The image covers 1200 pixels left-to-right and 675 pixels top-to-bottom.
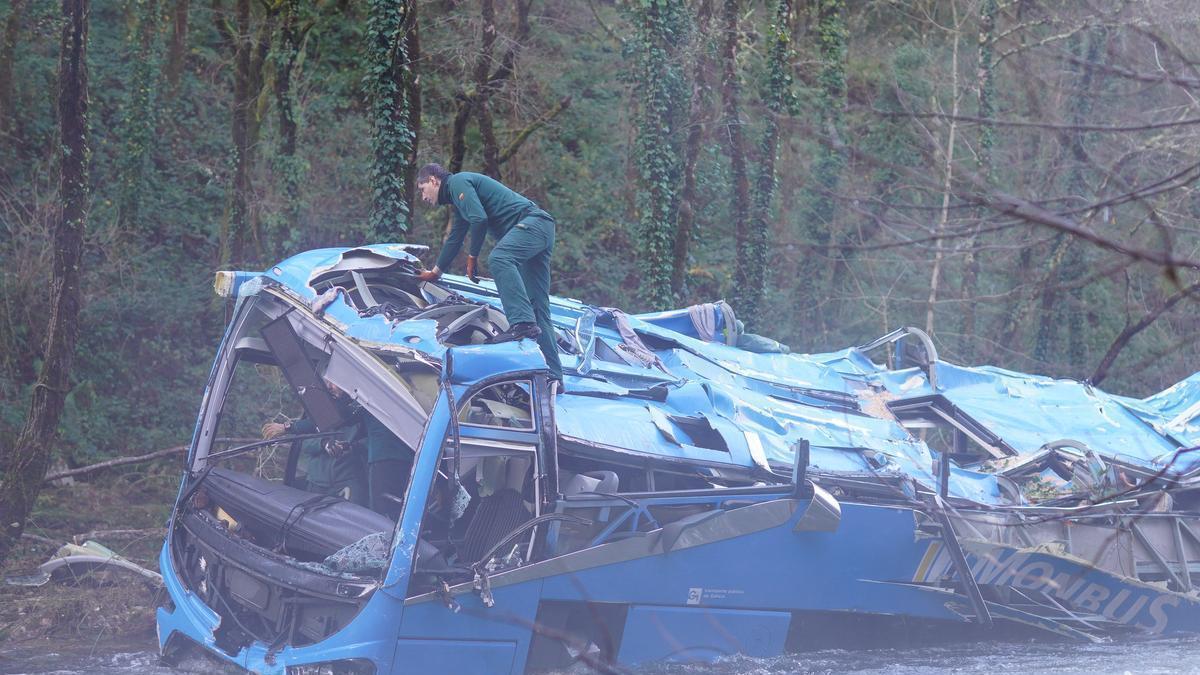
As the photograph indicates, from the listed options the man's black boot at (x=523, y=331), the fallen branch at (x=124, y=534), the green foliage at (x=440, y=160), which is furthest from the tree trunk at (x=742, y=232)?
the man's black boot at (x=523, y=331)

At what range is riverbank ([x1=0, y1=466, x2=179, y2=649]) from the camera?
8.62 meters

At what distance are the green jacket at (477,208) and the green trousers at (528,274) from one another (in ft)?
0.53

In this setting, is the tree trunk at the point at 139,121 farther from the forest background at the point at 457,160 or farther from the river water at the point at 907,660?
the river water at the point at 907,660

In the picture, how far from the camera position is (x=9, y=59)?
1669cm

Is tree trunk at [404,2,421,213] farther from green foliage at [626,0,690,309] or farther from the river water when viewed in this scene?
the river water

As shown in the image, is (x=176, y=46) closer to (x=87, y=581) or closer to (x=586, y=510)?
(x=87, y=581)

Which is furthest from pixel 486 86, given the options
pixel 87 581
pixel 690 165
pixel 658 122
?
pixel 87 581

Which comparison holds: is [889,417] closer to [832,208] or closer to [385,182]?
[385,182]

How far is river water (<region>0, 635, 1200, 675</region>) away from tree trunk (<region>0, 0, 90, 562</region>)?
1.75 m

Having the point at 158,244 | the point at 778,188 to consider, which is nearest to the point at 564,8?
the point at 778,188

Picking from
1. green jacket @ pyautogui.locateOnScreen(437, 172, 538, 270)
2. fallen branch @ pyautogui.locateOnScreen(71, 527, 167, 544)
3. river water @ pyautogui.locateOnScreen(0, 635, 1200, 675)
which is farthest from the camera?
fallen branch @ pyautogui.locateOnScreen(71, 527, 167, 544)

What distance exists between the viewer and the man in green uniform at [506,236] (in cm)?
734

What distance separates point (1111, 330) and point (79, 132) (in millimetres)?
19610

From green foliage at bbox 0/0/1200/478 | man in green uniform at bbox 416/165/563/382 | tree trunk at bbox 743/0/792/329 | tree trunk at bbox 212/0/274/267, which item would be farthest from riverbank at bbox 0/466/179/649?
tree trunk at bbox 743/0/792/329
